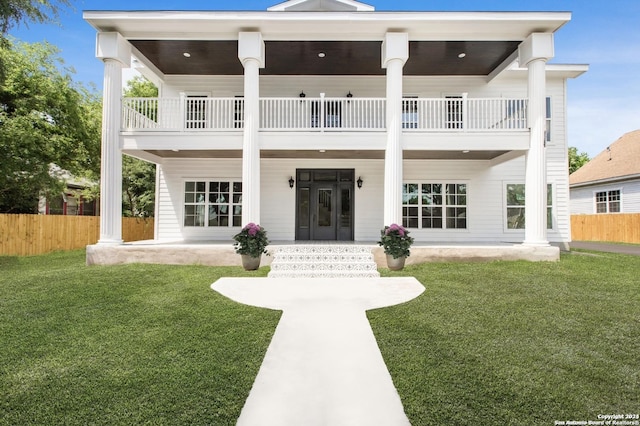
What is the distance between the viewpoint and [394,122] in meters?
9.09

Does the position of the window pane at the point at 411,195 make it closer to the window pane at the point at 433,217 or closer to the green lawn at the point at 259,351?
the window pane at the point at 433,217

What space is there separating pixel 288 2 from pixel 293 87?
3.17 m

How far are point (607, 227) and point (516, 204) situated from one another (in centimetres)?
1078

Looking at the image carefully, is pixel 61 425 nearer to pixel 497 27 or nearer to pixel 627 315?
pixel 627 315

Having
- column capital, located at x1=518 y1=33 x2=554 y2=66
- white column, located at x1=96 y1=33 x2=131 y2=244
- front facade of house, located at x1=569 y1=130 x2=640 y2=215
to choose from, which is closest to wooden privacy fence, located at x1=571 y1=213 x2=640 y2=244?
front facade of house, located at x1=569 y1=130 x2=640 y2=215

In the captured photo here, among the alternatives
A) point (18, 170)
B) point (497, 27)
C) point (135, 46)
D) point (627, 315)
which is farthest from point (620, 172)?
point (18, 170)

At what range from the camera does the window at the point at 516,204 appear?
1191 centimetres

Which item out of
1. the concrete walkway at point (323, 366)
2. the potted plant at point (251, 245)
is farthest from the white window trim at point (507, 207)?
the potted plant at point (251, 245)

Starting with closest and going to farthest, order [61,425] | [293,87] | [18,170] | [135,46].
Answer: [61,425], [135,46], [293,87], [18,170]

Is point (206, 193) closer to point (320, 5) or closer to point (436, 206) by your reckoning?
point (320, 5)

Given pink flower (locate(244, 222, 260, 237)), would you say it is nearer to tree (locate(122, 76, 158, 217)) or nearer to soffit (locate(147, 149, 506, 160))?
soffit (locate(147, 149, 506, 160))

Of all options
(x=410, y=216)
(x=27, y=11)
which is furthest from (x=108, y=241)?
(x=410, y=216)

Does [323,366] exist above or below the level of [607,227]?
below

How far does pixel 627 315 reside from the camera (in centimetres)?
495
